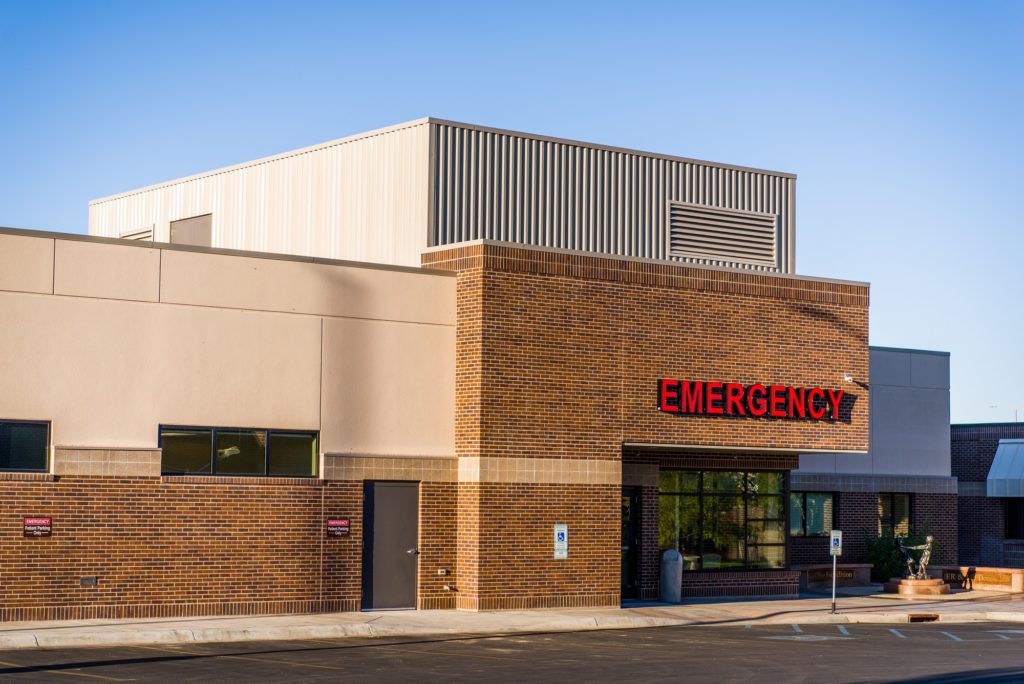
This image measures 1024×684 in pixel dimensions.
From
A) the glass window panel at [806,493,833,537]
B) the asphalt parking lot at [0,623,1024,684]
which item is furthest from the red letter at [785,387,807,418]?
the glass window panel at [806,493,833,537]

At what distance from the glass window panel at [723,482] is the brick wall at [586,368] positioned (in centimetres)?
178

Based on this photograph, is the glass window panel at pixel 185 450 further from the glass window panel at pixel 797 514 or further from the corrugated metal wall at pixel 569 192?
the glass window panel at pixel 797 514

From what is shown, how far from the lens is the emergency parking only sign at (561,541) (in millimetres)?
30188

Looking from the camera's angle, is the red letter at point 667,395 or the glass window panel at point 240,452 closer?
the glass window panel at point 240,452

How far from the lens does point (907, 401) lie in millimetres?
44938

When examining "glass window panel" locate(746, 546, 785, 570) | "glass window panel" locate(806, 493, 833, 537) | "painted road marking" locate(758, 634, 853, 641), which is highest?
"glass window panel" locate(806, 493, 833, 537)

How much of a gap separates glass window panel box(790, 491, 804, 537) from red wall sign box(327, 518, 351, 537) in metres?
17.7

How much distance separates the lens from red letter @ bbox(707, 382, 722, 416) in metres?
32.3

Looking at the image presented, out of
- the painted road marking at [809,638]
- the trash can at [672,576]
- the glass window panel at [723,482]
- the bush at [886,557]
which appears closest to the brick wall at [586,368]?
the trash can at [672,576]

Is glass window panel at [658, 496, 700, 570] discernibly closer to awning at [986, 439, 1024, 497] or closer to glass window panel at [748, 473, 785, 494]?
glass window panel at [748, 473, 785, 494]

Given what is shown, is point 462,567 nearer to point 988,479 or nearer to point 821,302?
point 821,302

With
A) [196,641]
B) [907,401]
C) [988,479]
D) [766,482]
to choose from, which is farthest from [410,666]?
[988,479]

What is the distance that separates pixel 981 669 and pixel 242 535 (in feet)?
43.8

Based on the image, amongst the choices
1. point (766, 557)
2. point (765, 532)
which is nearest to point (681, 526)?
point (765, 532)
